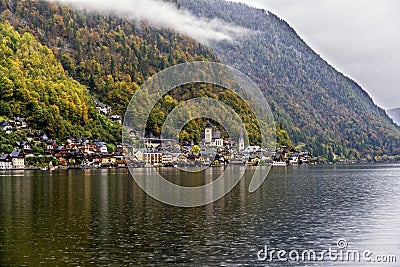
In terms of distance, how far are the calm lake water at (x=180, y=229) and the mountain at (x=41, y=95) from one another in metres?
89.9

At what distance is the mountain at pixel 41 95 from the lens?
14025 cm

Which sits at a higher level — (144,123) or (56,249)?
(144,123)

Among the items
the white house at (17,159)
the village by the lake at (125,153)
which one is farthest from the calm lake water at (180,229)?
the village by the lake at (125,153)

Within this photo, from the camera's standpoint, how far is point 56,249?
28.1 m

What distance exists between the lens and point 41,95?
148500 millimetres

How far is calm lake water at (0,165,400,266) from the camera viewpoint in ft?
87.7

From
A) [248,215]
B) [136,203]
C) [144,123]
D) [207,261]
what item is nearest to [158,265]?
[207,261]

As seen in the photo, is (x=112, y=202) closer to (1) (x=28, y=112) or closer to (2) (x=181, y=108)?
(1) (x=28, y=112)

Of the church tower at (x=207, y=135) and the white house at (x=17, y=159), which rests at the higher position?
the church tower at (x=207, y=135)

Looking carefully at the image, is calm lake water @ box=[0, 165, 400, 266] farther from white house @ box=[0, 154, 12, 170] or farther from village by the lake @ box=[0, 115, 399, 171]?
village by the lake @ box=[0, 115, 399, 171]

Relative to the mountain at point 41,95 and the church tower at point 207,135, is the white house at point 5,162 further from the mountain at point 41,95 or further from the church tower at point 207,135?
the church tower at point 207,135

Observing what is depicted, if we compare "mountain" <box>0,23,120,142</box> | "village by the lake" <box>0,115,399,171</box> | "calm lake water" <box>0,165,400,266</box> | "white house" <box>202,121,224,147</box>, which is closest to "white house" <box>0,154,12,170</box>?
"village by the lake" <box>0,115,399,171</box>

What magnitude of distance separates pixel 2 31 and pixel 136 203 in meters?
140

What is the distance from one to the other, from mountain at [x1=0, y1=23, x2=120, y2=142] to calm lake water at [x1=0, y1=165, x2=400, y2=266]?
8985cm
